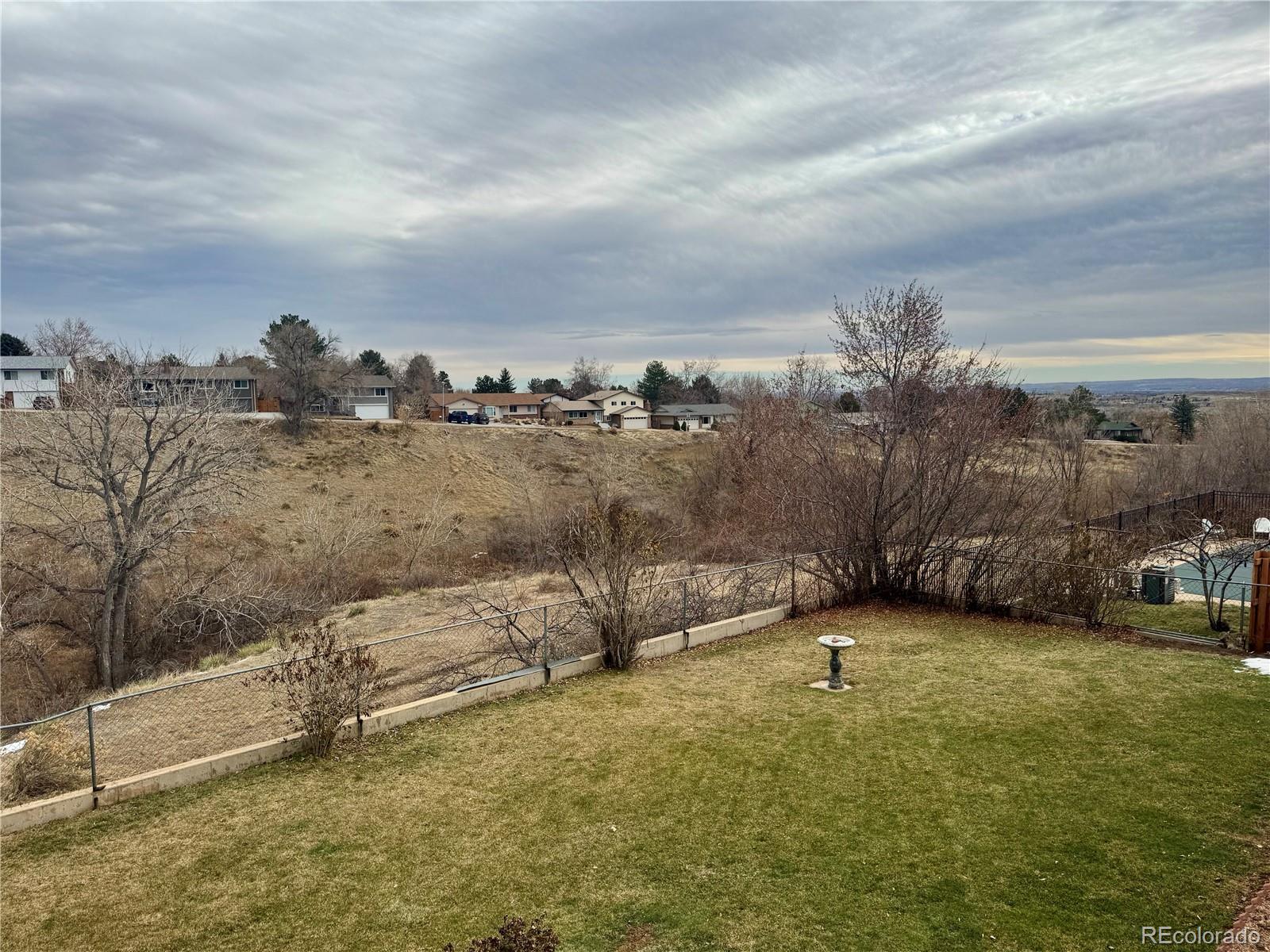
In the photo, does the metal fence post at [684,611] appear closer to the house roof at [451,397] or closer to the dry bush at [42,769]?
the dry bush at [42,769]

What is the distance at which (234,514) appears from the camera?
2906cm

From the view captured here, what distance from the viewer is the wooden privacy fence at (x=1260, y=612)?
984 centimetres

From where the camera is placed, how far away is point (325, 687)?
7648 mm

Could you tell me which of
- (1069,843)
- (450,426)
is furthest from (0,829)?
(450,426)

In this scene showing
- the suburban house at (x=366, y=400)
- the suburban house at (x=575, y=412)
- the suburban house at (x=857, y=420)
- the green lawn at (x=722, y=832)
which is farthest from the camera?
the suburban house at (x=575, y=412)

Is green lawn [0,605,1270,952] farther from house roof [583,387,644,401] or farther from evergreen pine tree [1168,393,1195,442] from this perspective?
house roof [583,387,644,401]

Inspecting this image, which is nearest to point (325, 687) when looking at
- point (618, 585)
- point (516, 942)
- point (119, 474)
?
point (618, 585)

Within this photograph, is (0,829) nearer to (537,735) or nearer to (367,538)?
(537,735)

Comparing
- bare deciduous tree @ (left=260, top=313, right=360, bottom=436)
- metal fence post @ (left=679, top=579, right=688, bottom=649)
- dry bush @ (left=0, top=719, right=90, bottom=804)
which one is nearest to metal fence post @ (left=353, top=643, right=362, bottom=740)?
dry bush @ (left=0, top=719, right=90, bottom=804)

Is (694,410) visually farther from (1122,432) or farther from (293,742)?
(293,742)

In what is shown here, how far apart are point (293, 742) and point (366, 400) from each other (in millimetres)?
50334

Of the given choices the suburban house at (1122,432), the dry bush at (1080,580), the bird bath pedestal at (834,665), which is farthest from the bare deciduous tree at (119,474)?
the suburban house at (1122,432)

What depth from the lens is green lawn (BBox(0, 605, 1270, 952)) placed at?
15.6 ft

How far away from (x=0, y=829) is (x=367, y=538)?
71.7 feet
